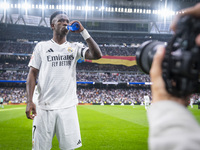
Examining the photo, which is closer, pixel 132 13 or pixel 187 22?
pixel 187 22

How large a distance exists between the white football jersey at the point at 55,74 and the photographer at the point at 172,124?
2499mm

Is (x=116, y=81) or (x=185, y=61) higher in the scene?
(x=185, y=61)

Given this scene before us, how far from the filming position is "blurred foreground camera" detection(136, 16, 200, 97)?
0.72m

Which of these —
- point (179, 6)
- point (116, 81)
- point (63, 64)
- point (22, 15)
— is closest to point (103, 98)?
point (116, 81)

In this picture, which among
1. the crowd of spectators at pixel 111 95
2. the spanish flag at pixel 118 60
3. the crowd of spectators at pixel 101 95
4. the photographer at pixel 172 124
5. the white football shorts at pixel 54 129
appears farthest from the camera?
the spanish flag at pixel 118 60

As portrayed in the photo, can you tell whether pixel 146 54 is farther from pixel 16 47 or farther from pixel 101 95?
pixel 16 47

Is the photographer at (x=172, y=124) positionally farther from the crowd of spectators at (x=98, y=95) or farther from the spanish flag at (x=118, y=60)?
the spanish flag at (x=118, y=60)

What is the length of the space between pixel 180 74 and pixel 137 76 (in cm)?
4687

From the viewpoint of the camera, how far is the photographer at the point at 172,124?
0.65m

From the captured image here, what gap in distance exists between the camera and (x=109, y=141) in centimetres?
725

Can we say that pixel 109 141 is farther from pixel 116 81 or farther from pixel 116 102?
pixel 116 81

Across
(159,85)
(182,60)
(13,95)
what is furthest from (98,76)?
(182,60)

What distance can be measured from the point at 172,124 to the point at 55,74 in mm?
2659

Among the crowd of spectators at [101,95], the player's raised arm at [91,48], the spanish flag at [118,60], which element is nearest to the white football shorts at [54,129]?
the player's raised arm at [91,48]
